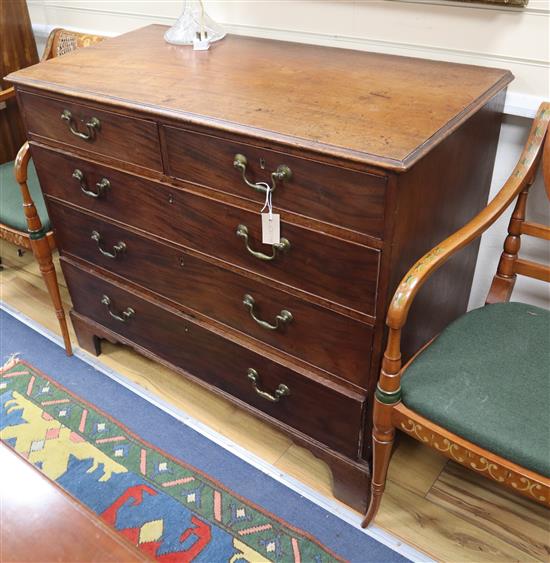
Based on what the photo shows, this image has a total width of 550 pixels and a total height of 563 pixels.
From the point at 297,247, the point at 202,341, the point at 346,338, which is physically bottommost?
the point at 202,341

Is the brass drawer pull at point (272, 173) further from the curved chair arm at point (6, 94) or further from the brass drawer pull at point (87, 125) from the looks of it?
the curved chair arm at point (6, 94)

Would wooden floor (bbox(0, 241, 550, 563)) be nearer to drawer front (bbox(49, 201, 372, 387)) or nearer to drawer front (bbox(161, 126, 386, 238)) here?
drawer front (bbox(49, 201, 372, 387))

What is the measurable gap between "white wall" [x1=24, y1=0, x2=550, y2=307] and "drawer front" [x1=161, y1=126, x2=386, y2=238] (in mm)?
551

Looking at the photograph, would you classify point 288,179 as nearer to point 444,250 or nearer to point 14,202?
point 444,250

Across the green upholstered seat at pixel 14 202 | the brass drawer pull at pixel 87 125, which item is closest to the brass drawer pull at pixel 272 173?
the brass drawer pull at pixel 87 125

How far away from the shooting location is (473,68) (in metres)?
1.34

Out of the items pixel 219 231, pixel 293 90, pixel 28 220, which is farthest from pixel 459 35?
pixel 28 220

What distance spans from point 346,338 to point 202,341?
0.46 m

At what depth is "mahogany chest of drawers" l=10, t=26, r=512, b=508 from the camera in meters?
1.07

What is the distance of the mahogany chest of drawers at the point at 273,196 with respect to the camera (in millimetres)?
1071

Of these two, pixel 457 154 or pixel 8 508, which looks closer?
pixel 8 508

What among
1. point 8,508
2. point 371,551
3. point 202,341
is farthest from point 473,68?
point 8,508

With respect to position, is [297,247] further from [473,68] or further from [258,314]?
[473,68]

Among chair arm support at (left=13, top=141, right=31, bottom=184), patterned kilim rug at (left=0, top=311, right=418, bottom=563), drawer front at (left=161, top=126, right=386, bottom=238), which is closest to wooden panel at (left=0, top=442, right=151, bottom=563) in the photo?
patterned kilim rug at (left=0, top=311, right=418, bottom=563)
